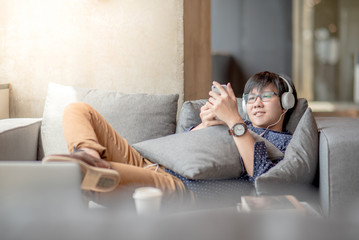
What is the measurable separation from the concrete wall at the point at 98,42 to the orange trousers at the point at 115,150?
2.70 ft

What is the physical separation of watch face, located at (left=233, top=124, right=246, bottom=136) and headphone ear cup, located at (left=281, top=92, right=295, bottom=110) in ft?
1.26

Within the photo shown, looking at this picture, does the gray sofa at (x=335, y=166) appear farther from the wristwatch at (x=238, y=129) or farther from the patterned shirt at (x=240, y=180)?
the wristwatch at (x=238, y=129)

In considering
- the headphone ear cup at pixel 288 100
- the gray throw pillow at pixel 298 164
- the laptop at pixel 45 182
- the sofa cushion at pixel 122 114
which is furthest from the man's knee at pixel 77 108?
the laptop at pixel 45 182

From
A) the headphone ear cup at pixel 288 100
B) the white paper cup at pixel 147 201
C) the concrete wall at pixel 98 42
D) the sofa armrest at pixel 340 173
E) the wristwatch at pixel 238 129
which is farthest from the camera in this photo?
the concrete wall at pixel 98 42

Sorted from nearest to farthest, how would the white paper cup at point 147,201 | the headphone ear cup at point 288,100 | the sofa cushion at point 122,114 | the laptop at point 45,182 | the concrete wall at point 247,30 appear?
the laptop at point 45,182, the white paper cup at point 147,201, the headphone ear cup at point 288,100, the sofa cushion at point 122,114, the concrete wall at point 247,30

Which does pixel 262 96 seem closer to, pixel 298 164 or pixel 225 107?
pixel 225 107

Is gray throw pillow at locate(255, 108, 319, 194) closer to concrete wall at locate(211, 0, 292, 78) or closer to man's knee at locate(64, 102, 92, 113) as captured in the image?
man's knee at locate(64, 102, 92, 113)

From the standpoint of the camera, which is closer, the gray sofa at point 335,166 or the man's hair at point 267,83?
the gray sofa at point 335,166

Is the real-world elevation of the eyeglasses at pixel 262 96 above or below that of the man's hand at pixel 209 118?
above

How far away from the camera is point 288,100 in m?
2.05

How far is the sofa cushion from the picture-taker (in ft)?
7.37

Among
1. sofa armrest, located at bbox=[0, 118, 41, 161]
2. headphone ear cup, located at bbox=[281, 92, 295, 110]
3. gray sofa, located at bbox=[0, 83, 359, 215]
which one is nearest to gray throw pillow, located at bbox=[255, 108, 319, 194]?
gray sofa, located at bbox=[0, 83, 359, 215]

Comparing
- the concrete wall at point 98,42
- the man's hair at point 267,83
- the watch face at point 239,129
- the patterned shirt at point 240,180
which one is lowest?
the patterned shirt at point 240,180

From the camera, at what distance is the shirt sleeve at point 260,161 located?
66.8 inches
